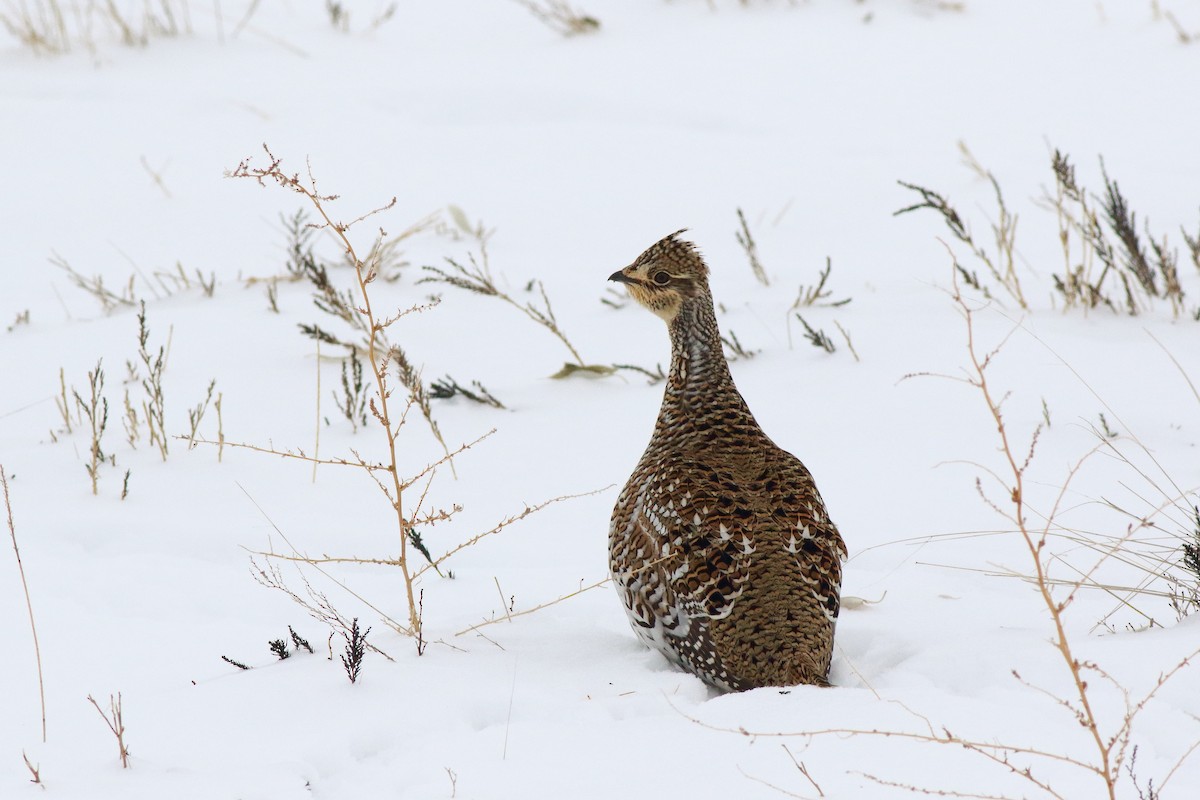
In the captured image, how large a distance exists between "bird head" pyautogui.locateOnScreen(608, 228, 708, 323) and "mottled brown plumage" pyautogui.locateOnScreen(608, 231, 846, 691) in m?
0.28

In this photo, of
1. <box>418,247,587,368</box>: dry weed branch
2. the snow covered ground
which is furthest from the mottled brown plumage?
<box>418,247,587,368</box>: dry weed branch

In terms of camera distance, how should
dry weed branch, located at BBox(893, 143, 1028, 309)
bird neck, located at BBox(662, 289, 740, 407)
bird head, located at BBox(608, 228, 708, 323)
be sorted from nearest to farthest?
bird neck, located at BBox(662, 289, 740, 407)
bird head, located at BBox(608, 228, 708, 323)
dry weed branch, located at BBox(893, 143, 1028, 309)

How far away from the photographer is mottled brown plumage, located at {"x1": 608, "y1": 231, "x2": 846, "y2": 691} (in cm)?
332

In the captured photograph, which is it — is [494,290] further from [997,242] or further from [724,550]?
[724,550]

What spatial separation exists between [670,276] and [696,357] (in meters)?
0.31

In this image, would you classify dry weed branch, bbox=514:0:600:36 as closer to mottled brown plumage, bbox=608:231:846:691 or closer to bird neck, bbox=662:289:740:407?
bird neck, bbox=662:289:740:407

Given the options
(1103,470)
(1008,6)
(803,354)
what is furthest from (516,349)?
(1008,6)

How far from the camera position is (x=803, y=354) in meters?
6.20

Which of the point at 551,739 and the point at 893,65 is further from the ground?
the point at 893,65

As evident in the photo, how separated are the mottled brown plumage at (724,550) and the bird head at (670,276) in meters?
0.28

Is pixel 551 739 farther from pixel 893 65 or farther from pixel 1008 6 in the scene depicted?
pixel 1008 6

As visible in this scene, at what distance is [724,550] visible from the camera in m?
3.43

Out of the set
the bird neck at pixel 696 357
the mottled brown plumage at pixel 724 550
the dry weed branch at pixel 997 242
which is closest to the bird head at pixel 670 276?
the bird neck at pixel 696 357

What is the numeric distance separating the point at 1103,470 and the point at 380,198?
529 centimetres
